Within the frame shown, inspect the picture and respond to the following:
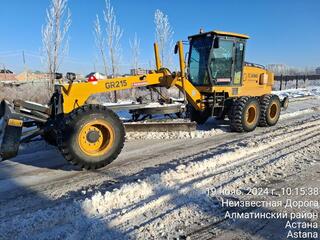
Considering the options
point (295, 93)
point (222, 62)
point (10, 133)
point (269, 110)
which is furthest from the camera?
point (295, 93)

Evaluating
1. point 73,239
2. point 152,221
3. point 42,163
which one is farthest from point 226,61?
point 73,239

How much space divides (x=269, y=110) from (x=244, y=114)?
1.52m

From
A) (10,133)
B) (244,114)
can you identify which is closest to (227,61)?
(244,114)

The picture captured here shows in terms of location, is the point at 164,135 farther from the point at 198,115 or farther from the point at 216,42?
the point at 216,42

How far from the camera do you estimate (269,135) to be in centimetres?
857

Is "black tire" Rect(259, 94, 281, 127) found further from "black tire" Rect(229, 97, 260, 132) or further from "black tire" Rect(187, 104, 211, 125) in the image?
"black tire" Rect(187, 104, 211, 125)

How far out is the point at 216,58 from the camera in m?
9.38

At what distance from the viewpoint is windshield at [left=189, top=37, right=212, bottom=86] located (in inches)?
368

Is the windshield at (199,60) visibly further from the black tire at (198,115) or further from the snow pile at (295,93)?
the snow pile at (295,93)

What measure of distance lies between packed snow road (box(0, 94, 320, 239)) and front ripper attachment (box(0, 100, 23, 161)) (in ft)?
1.64

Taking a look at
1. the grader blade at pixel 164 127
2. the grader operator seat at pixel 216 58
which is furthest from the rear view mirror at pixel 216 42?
the grader blade at pixel 164 127

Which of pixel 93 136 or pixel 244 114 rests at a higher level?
pixel 244 114

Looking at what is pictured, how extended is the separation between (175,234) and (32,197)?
220 cm

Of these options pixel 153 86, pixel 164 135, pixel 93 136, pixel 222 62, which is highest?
pixel 222 62
